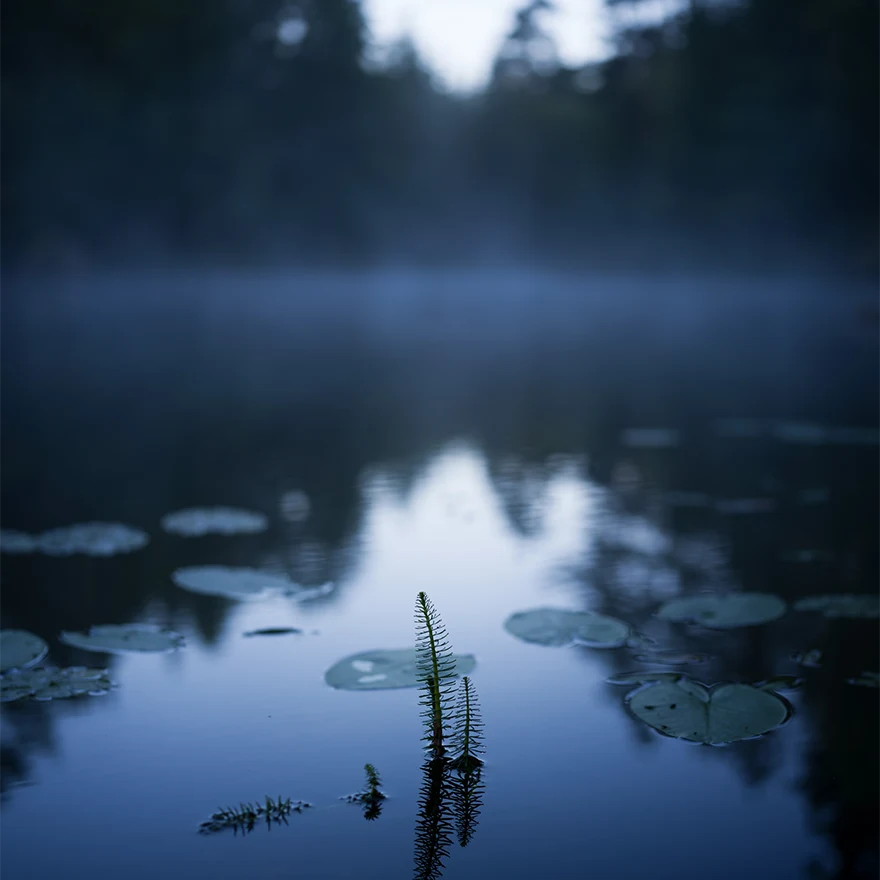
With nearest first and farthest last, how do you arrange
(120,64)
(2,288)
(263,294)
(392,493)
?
(392,493), (2,288), (263,294), (120,64)

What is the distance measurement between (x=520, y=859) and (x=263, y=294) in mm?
23917

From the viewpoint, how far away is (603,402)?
6.48m

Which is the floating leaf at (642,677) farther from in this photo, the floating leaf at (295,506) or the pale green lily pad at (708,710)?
the floating leaf at (295,506)

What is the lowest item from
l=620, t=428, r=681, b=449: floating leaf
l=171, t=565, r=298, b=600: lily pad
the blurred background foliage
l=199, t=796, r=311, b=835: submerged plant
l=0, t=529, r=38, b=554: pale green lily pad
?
l=199, t=796, r=311, b=835: submerged plant

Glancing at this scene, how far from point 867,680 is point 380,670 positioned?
107 centimetres

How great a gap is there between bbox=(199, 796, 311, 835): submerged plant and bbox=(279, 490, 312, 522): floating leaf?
1.88m

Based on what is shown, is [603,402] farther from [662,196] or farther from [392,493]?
[662,196]

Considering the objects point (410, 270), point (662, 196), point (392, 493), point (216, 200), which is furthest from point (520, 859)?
point (662, 196)

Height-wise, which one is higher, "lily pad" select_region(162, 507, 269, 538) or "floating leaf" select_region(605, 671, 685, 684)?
"lily pad" select_region(162, 507, 269, 538)

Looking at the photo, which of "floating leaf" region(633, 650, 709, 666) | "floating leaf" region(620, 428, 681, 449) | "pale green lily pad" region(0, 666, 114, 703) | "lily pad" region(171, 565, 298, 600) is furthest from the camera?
"floating leaf" region(620, 428, 681, 449)

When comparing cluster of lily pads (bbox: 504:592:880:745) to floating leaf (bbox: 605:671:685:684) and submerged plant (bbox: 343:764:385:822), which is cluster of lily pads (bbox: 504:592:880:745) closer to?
floating leaf (bbox: 605:671:685:684)

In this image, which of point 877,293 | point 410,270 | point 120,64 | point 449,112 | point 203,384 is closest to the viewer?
point 203,384

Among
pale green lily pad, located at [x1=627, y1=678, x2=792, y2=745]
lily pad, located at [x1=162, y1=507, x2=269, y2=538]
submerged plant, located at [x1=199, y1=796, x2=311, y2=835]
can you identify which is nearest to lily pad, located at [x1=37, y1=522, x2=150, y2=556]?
lily pad, located at [x1=162, y1=507, x2=269, y2=538]

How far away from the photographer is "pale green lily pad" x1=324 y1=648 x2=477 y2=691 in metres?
1.96
